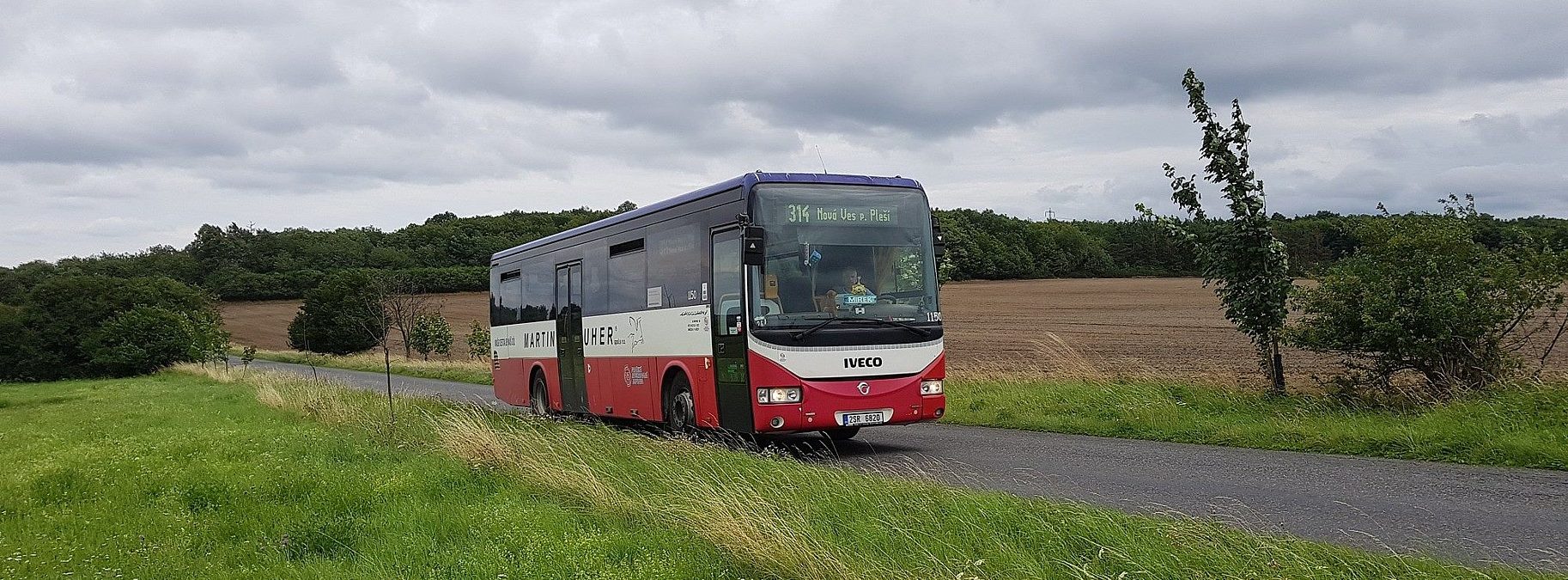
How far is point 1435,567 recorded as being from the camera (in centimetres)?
597

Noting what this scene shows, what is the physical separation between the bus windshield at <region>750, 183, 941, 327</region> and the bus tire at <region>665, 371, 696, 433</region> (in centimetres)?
191

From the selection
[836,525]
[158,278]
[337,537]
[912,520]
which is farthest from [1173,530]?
[158,278]

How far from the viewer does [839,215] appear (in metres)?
12.5

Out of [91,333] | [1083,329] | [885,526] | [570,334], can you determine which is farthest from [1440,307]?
[91,333]

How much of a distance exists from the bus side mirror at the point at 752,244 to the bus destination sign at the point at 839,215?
0.56 metres

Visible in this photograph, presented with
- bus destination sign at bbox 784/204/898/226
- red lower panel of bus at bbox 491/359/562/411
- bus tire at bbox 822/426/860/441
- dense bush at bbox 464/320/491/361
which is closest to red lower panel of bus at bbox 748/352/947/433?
bus destination sign at bbox 784/204/898/226

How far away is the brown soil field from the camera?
859 inches

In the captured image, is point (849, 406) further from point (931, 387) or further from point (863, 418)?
point (931, 387)

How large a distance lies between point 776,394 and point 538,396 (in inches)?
318

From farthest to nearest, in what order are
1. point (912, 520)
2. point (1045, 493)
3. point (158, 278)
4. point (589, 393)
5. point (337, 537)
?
point (158, 278)
point (589, 393)
point (1045, 493)
point (337, 537)
point (912, 520)

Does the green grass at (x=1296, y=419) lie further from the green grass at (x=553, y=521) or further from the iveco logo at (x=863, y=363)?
the green grass at (x=553, y=521)

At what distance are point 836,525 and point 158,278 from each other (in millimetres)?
51843

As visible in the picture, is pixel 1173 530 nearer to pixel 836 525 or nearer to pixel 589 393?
pixel 836 525

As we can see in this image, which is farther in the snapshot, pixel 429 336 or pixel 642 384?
pixel 429 336
